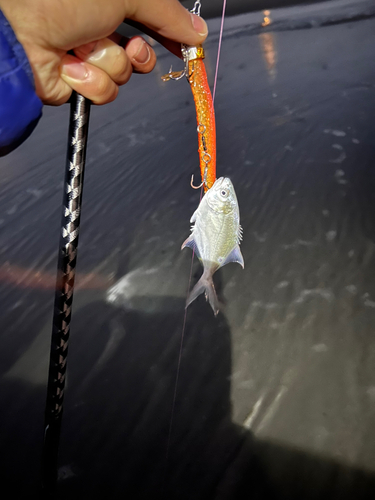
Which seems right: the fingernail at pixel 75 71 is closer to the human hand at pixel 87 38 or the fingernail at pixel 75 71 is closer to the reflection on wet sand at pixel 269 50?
the human hand at pixel 87 38

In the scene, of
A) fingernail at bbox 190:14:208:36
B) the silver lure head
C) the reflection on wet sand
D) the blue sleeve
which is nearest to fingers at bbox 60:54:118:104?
the blue sleeve

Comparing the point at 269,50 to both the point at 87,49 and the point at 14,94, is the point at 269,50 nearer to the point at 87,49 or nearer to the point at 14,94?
the point at 87,49

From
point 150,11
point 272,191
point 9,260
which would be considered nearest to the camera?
point 150,11

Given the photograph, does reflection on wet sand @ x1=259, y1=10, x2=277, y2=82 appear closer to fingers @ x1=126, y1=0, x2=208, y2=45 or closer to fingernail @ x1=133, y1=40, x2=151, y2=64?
fingernail @ x1=133, y1=40, x2=151, y2=64

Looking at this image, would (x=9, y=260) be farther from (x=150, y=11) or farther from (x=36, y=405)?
(x=150, y=11)

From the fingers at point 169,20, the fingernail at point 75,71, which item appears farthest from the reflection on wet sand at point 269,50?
the fingernail at point 75,71

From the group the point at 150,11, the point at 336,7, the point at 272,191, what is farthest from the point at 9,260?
the point at 336,7
